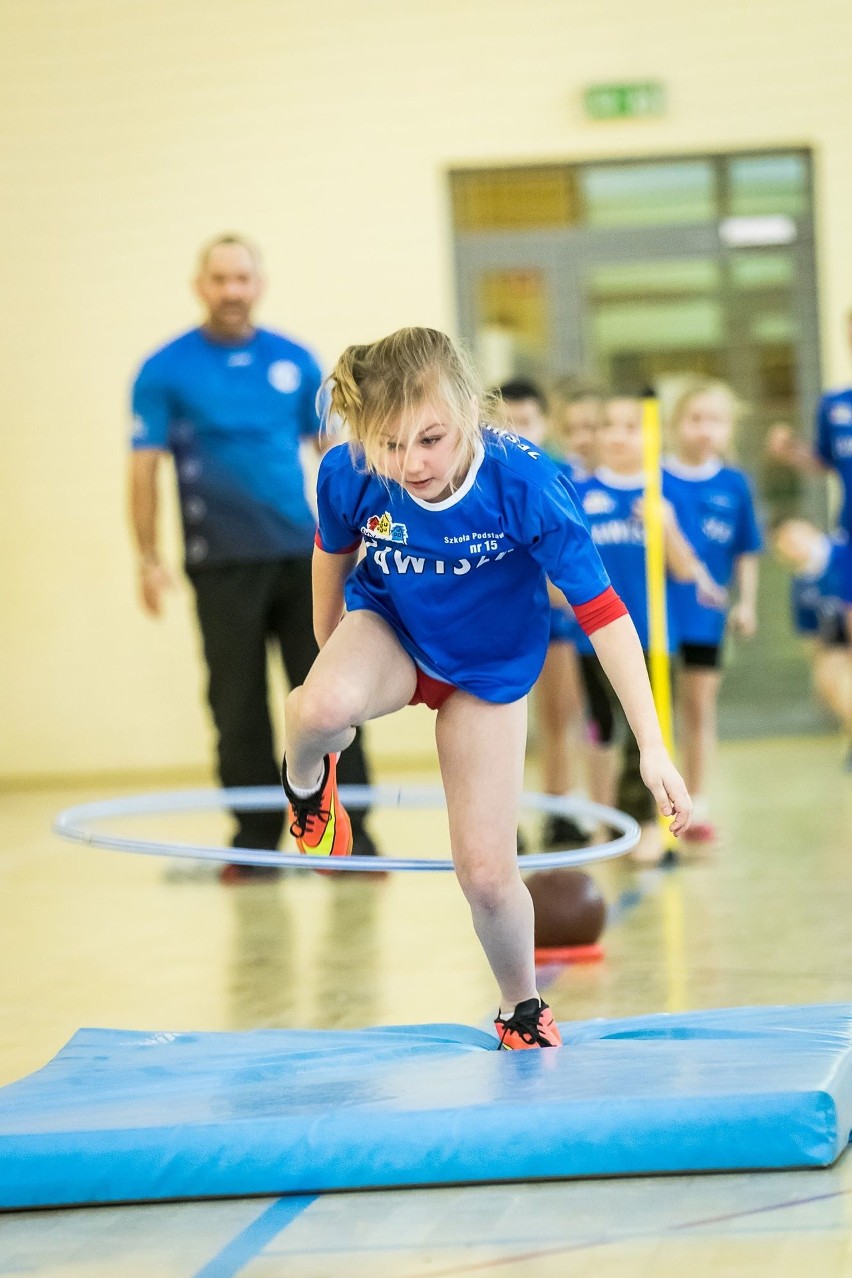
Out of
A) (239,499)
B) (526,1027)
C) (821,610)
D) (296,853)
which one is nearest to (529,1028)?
(526,1027)

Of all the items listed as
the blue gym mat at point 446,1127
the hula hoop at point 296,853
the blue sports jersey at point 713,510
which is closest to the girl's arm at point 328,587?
the hula hoop at point 296,853

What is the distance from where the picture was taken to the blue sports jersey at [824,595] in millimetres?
7629

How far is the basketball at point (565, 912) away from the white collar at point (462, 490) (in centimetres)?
165

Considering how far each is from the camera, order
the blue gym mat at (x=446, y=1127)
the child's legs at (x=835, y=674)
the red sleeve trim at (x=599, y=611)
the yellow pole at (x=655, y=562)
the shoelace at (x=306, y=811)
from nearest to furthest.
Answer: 1. the blue gym mat at (x=446, y=1127)
2. the red sleeve trim at (x=599, y=611)
3. the shoelace at (x=306, y=811)
4. the yellow pole at (x=655, y=562)
5. the child's legs at (x=835, y=674)

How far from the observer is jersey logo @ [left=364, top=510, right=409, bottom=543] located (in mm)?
2959

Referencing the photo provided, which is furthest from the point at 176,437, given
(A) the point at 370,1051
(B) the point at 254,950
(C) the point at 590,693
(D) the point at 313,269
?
(A) the point at 370,1051

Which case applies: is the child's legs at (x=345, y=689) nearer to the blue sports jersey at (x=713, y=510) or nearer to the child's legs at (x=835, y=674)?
the blue sports jersey at (x=713, y=510)

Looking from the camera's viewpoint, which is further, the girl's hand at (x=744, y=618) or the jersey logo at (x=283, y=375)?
the girl's hand at (x=744, y=618)

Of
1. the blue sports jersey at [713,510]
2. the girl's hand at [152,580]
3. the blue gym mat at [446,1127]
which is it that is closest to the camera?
the blue gym mat at [446,1127]

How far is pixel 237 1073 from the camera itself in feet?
9.59

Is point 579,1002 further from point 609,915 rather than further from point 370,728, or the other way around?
point 370,728

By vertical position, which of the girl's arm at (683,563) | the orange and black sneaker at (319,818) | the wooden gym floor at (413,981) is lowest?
the wooden gym floor at (413,981)

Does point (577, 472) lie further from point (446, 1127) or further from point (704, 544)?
point (446, 1127)

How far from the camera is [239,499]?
19.4 ft
